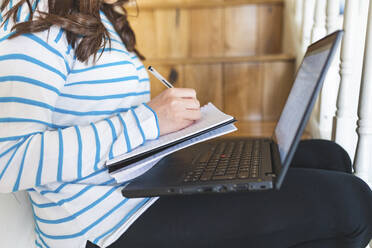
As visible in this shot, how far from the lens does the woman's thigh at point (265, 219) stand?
0.47 m

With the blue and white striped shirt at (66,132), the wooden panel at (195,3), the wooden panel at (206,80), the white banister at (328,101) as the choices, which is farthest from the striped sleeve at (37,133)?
the wooden panel at (195,3)

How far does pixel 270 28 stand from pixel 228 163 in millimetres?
1235

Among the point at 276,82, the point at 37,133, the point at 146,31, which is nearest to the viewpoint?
the point at 37,133

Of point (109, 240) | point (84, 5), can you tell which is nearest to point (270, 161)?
point (109, 240)

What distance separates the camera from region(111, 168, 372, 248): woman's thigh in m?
0.47

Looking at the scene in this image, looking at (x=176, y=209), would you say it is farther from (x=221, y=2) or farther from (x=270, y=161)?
(x=221, y=2)

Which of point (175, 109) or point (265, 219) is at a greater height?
point (175, 109)

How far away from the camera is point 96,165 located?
48cm

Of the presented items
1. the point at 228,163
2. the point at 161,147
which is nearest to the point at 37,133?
the point at 161,147

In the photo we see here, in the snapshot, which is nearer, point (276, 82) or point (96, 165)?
point (96, 165)

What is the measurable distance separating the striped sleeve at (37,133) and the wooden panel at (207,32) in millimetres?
1216

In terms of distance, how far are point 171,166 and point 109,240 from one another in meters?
0.15

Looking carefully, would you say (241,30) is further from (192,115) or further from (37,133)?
(37,133)

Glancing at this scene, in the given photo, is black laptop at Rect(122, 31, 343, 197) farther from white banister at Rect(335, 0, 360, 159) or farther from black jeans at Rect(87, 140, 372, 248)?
white banister at Rect(335, 0, 360, 159)
